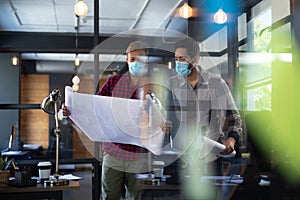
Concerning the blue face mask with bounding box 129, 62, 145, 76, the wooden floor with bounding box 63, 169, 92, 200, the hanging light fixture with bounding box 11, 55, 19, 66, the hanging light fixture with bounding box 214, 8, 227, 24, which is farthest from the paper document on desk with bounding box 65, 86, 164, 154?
the hanging light fixture with bounding box 11, 55, 19, 66

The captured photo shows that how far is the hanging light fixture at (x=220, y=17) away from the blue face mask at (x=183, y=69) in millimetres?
290

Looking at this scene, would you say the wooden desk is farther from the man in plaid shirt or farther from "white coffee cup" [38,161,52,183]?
the man in plaid shirt

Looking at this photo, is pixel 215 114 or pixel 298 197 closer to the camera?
pixel 298 197

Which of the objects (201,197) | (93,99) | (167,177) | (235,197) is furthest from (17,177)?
(235,197)

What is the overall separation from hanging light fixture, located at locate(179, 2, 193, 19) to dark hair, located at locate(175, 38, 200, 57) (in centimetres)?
23

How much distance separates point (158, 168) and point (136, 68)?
524 millimetres

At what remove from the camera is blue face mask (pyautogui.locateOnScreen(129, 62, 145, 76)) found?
2.04 metres

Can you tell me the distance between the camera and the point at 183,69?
201 centimetres

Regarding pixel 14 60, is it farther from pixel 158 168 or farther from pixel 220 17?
pixel 220 17

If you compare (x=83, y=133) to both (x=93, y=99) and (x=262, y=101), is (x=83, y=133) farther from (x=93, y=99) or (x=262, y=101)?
(x=262, y=101)

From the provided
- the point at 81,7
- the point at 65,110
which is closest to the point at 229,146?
the point at 65,110

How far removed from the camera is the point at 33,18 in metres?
3.11

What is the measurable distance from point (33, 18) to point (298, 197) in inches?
90.7

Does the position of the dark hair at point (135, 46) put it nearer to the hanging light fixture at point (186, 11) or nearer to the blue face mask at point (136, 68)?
the blue face mask at point (136, 68)
